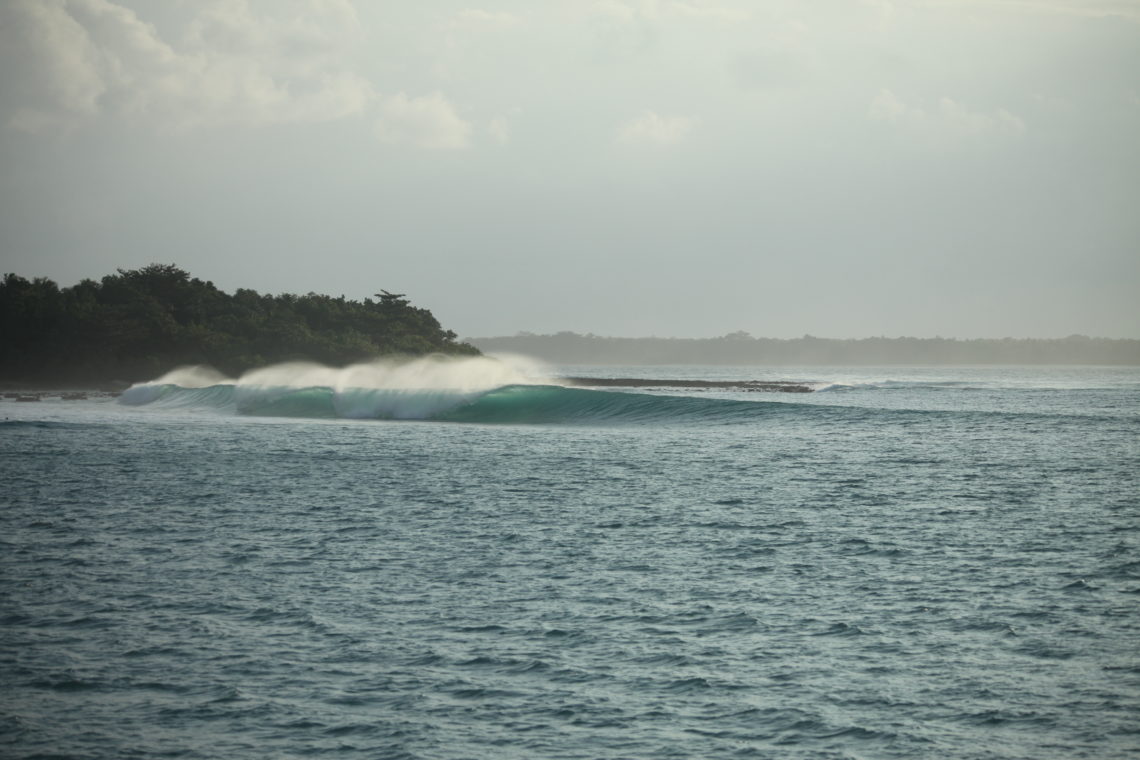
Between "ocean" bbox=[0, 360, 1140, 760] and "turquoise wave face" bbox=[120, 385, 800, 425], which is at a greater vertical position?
"turquoise wave face" bbox=[120, 385, 800, 425]

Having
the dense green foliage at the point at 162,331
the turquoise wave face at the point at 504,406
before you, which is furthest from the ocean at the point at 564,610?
the dense green foliage at the point at 162,331

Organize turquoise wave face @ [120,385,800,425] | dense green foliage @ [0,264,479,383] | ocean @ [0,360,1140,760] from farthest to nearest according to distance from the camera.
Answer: dense green foliage @ [0,264,479,383] → turquoise wave face @ [120,385,800,425] → ocean @ [0,360,1140,760]

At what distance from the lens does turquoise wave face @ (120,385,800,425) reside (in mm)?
58250

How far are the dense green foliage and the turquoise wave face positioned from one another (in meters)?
29.3

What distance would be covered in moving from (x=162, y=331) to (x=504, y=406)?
5093 centimetres

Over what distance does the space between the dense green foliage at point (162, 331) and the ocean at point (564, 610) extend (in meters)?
64.8

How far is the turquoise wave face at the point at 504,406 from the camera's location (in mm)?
58250

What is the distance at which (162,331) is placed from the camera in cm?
9662

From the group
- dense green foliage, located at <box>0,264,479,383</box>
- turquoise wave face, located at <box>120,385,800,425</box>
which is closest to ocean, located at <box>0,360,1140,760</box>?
turquoise wave face, located at <box>120,385,800,425</box>

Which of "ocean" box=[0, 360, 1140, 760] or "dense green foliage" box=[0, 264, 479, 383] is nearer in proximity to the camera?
"ocean" box=[0, 360, 1140, 760]

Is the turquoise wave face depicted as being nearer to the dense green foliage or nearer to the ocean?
the ocean

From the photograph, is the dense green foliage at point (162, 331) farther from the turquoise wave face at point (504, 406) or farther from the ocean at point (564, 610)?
the ocean at point (564, 610)

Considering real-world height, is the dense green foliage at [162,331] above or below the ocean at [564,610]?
above

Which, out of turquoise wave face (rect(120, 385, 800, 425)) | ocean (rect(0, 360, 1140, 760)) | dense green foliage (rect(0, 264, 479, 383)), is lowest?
ocean (rect(0, 360, 1140, 760))
